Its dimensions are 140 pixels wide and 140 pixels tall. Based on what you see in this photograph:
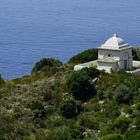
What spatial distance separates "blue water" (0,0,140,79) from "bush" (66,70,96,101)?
88.9 feet

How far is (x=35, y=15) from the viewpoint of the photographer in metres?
126

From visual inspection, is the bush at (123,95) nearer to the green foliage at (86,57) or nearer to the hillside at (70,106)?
the hillside at (70,106)

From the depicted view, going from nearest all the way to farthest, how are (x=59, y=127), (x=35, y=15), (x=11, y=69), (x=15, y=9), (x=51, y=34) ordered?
A: (x=59, y=127), (x=11, y=69), (x=51, y=34), (x=35, y=15), (x=15, y=9)

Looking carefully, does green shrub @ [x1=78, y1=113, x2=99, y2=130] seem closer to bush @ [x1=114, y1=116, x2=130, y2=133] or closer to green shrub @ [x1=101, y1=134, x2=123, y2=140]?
bush @ [x1=114, y1=116, x2=130, y2=133]

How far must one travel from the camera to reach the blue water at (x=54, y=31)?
76.8m

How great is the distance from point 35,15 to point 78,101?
8994 cm

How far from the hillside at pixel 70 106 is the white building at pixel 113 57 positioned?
1.06 meters

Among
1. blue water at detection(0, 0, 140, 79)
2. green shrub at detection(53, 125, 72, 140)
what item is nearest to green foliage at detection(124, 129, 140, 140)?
green shrub at detection(53, 125, 72, 140)

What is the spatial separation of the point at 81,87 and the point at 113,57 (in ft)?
11.0

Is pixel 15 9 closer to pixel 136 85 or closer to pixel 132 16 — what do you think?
pixel 132 16

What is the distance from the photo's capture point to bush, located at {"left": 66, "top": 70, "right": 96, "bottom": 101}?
37.5 m

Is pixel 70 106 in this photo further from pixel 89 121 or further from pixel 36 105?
pixel 89 121

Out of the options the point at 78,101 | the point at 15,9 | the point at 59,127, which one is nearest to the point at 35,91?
the point at 78,101

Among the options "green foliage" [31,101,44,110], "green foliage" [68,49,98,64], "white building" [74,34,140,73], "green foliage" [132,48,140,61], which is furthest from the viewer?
"green foliage" [132,48,140,61]
